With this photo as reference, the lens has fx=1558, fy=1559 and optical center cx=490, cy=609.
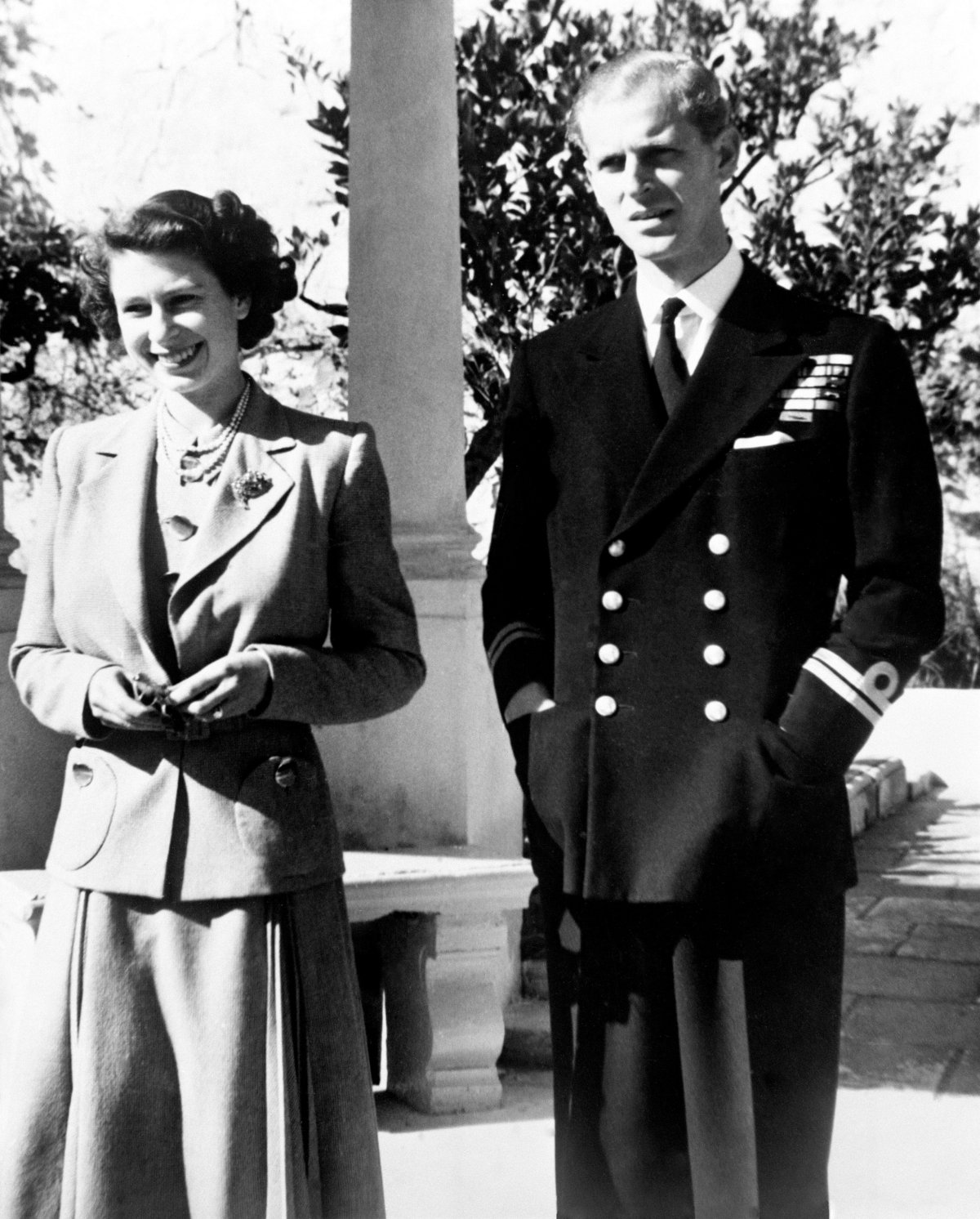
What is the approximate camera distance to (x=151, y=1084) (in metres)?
2.35

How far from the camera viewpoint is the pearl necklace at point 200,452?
246 cm

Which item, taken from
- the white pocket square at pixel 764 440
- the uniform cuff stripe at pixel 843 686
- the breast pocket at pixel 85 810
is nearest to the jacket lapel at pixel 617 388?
the white pocket square at pixel 764 440

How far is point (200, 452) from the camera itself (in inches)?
97.5

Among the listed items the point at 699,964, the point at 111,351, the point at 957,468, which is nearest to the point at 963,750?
the point at 957,468

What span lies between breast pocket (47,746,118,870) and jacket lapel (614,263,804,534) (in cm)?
89

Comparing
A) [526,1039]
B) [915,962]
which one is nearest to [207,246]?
[526,1039]

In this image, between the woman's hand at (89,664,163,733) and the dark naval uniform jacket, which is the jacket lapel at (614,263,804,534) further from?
the woman's hand at (89,664,163,733)

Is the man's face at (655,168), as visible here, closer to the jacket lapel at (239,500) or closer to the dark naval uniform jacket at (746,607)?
the dark naval uniform jacket at (746,607)

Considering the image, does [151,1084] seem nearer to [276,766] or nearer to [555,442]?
[276,766]

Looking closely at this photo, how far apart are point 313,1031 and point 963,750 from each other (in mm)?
6738

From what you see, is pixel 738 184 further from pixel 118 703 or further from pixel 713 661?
pixel 118 703

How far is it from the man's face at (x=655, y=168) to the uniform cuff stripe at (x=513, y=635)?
574 mm

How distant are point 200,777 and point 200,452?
20.3 inches

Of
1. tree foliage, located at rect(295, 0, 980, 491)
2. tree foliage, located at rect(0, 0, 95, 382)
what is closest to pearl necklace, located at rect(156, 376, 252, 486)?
tree foliage, located at rect(295, 0, 980, 491)
